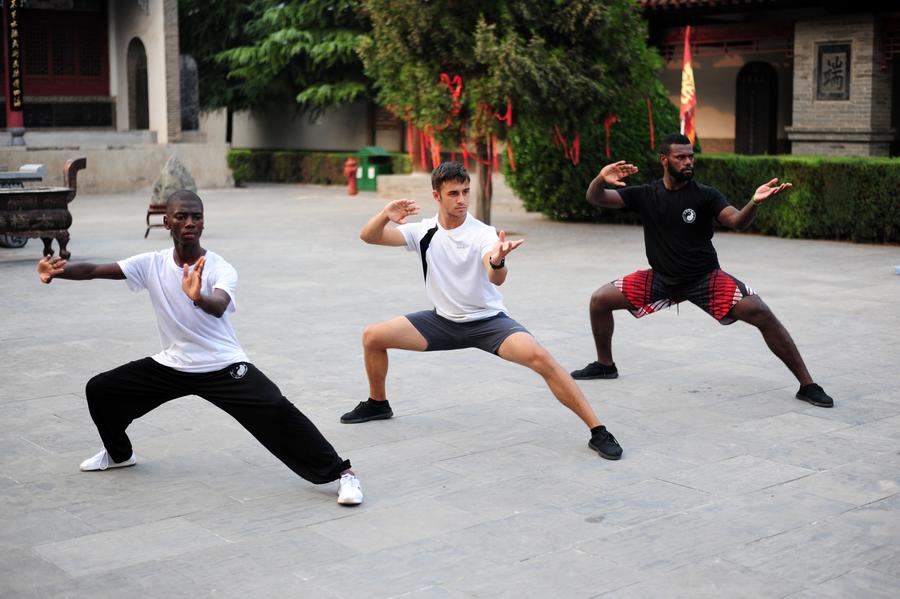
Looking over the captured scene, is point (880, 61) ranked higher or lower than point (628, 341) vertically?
higher

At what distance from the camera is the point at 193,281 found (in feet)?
16.2

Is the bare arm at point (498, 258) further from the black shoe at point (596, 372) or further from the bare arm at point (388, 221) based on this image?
the black shoe at point (596, 372)

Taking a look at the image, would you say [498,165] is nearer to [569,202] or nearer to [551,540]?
[569,202]

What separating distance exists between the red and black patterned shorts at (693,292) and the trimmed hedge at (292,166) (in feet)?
75.5

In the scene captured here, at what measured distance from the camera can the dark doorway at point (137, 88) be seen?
30.6 m

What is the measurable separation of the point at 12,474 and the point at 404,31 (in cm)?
1206

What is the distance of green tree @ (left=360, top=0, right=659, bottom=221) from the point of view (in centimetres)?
1564

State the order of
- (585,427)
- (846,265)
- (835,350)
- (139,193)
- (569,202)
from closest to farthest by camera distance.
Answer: (585,427) < (835,350) < (846,265) < (569,202) < (139,193)

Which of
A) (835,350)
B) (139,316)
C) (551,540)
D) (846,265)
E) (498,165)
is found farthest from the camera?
(498,165)

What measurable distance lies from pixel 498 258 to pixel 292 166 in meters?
28.0

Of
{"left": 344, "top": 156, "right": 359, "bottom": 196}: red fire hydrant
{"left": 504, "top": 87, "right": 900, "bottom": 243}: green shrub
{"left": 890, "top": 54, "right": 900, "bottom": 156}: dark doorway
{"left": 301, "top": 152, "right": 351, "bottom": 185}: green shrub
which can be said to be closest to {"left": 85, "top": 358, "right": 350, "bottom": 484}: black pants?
{"left": 504, "top": 87, "right": 900, "bottom": 243}: green shrub

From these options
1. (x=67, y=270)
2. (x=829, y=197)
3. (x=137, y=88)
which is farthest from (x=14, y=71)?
(x=67, y=270)

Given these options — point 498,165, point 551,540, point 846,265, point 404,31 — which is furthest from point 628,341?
point 498,165

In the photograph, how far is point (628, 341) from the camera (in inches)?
357
